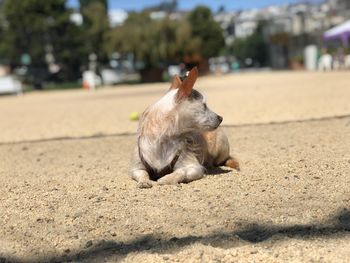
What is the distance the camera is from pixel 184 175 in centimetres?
546

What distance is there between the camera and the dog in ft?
17.7

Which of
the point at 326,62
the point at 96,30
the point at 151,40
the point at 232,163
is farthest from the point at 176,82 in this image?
the point at 96,30

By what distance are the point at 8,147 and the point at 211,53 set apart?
166 ft

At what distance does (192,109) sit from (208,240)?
1757 millimetres

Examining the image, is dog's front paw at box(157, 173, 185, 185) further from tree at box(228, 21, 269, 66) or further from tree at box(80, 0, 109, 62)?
tree at box(228, 21, 269, 66)

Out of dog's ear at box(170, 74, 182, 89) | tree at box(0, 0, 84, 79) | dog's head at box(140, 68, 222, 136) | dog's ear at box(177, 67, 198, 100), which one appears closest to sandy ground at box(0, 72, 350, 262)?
dog's head at box(140, 68, 222, 136)

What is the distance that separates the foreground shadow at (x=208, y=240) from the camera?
Result: 3.80 m

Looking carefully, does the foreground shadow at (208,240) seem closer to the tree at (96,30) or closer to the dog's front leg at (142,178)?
the dog's front leg at (142,178)

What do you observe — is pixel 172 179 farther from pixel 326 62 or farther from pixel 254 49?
pixel 254 49

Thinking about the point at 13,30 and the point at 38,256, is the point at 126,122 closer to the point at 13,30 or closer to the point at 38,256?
the point at 38,256

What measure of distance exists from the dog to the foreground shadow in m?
1.41

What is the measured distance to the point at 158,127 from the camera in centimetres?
542

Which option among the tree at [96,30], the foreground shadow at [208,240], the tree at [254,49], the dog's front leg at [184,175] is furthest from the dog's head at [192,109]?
the tree at [254,49]

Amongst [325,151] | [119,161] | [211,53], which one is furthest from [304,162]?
[211,53]
